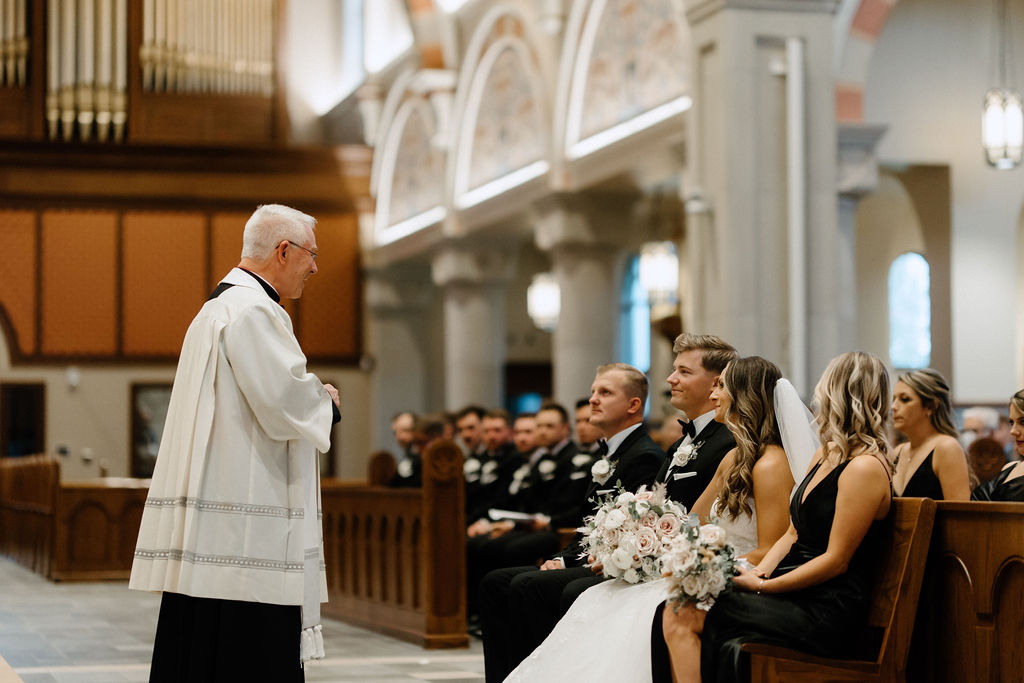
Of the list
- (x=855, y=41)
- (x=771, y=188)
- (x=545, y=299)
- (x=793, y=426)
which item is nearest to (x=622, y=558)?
(x=793, y=426)

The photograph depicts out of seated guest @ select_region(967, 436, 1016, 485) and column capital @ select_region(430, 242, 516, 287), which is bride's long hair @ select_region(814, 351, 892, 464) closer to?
seated guest @ select_region(967, 436, 1016, 485)

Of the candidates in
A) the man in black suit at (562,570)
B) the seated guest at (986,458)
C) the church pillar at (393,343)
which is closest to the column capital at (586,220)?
the church pillar at (393,343)

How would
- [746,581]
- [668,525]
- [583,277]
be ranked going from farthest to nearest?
[583,277]
[668,525]
[746,581]

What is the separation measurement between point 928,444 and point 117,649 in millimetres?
4736

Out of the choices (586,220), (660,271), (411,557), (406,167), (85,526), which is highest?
(406,167)

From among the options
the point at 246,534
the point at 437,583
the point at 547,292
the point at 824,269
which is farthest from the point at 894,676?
the point at 547,292

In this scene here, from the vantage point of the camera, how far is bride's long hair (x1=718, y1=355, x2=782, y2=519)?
4793mm

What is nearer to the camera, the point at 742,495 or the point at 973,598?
the point at 973,598

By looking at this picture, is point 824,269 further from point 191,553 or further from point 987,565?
point 191,553

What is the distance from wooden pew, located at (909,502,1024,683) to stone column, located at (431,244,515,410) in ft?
40.2

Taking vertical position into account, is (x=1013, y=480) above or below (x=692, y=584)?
above

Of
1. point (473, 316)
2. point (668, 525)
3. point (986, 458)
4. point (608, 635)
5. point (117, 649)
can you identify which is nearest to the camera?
point (668, 525)

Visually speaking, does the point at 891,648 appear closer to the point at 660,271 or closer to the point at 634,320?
the point at 660,271

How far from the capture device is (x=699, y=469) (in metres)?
5.23
